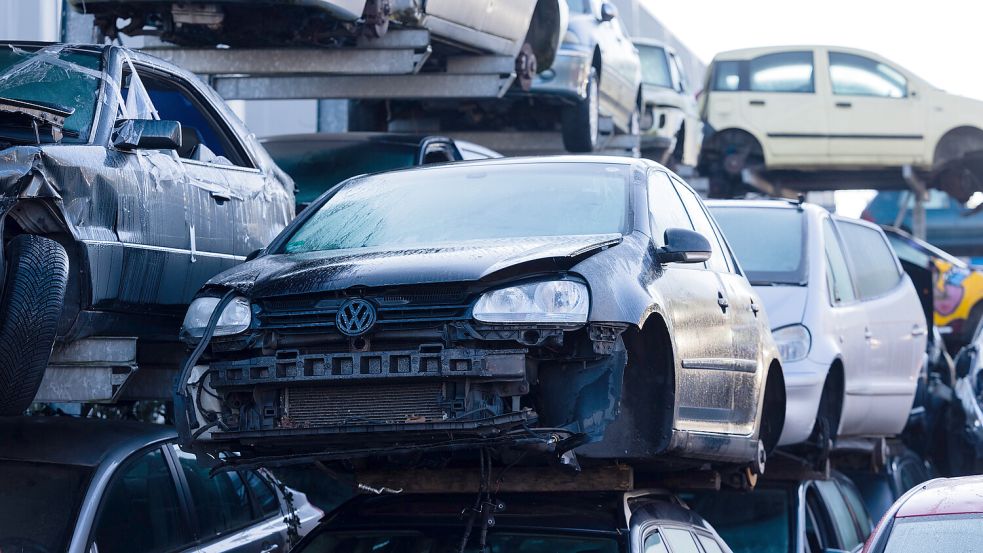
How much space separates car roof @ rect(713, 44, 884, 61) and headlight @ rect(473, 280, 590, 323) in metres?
14.5

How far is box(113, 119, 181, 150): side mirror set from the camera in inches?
239

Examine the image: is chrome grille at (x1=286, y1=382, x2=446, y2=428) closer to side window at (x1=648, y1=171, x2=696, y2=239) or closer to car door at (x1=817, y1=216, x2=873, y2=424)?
side window at (x1=648, y1=171, x2=696, y2=239)

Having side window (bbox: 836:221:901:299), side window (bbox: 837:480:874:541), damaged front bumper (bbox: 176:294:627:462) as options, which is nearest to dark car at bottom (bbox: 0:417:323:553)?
damaged front bumper (bbox: 176:294:627:462)

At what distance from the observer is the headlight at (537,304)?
4.88 meters

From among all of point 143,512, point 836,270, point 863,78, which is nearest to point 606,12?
point 863,78

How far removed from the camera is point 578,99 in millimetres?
13047

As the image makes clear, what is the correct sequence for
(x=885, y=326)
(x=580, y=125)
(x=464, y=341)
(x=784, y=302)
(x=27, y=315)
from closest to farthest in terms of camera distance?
(x=464, y=341), (x=27, y=315), (x=784, y=302), (x=885, y=326), (x=580, y=125)

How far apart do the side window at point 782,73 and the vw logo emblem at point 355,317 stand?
14615mm

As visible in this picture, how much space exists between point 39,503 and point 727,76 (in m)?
15.1

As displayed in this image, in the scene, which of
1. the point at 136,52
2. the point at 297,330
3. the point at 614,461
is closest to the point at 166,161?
the point at 136,52

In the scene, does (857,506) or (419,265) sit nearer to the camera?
(419,265)

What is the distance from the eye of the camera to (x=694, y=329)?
5938 millimetres

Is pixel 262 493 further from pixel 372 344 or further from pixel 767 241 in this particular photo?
pixel 767 241

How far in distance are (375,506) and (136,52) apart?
2599 mm
